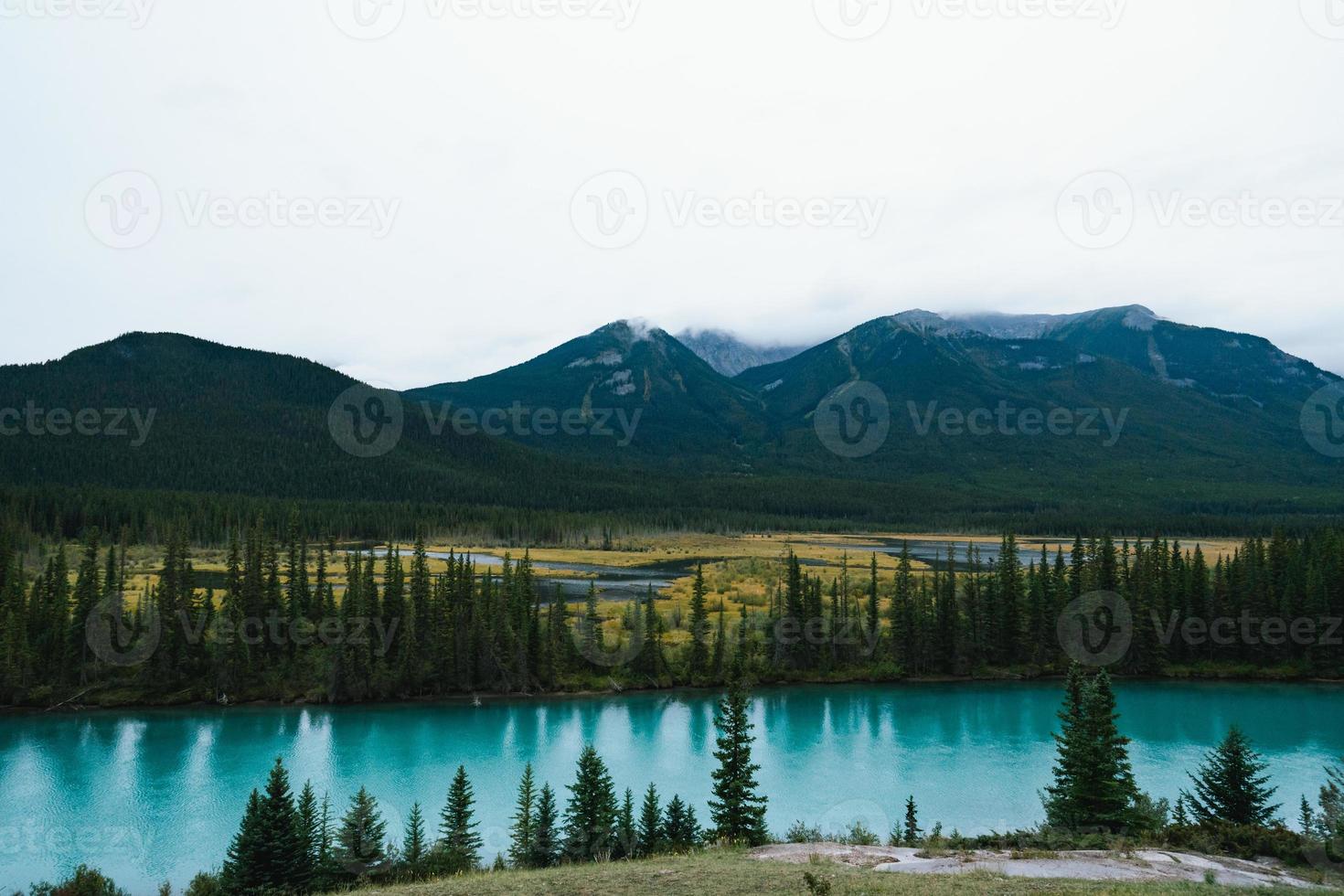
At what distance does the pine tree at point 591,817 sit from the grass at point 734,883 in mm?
5388

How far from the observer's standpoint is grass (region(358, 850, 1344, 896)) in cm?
1555

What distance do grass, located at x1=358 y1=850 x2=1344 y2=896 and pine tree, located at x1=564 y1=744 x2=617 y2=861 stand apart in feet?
17.7

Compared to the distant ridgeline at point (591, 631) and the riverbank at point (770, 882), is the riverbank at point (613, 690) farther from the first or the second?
the riverbank at point (770, 882)

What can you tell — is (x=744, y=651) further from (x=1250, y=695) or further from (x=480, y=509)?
(x=480, y=509)

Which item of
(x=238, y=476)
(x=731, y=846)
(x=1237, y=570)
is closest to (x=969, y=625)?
(x=1237, y=570)

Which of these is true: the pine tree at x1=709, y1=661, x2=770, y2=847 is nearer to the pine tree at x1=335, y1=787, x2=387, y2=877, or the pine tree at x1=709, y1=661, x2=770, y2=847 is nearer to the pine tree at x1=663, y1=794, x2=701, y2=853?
the pine tree at x1=663, y1=794, x2=701, y2=853

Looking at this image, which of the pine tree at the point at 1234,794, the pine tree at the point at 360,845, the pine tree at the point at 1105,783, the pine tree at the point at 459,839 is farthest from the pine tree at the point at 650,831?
the pine tree at the point at 1234,794

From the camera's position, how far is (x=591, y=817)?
27.9m

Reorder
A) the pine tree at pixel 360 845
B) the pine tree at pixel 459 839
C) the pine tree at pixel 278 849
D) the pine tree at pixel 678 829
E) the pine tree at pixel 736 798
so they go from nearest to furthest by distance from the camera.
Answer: the pine tree at pixel 278 849
the pine tree at pixel 360 845
the pine tree at pixel 459 839
the pine tree at pixel 678 829
the pine tree at pixel 736 798

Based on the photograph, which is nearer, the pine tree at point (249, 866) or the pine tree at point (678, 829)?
the pine tree at point (249, 866)

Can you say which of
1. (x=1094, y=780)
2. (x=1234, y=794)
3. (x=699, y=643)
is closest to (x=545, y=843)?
(x=1094, y=780)

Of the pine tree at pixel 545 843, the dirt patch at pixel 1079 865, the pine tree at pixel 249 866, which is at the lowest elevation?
the pine tree at pixel 545 843

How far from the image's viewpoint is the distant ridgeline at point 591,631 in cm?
5409

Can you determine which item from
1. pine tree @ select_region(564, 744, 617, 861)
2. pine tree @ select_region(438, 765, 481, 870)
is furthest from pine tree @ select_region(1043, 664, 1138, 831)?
pine tree @ select_region(438, 765, 481, 870)
